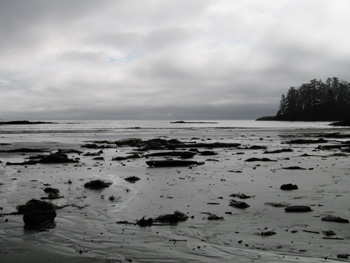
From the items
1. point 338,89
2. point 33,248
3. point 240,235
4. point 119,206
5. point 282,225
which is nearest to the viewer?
point 33,248

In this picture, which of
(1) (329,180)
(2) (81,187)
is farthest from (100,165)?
(1) (329,180)

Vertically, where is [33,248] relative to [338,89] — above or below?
below

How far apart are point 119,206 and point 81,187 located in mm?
3206

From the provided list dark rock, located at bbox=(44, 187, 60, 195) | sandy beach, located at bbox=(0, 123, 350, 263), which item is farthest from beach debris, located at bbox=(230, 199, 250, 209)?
dark rock, located at bbox=(44, 187, 60, 195)

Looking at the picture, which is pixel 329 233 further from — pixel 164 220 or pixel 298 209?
pixel 164 220

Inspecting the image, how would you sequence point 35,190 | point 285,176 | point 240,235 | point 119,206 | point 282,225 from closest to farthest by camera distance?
1. point 240,235
2. point 282,225
3. point 119,206
4. point 35,190
5. point 285,176

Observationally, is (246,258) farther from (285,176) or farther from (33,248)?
(285,176)

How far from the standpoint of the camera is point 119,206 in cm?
847

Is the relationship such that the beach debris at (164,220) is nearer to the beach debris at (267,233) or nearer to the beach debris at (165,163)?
the beach debris at (267,233)

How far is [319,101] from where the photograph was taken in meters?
138

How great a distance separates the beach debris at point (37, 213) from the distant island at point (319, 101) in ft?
451

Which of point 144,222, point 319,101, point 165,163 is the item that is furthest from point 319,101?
point 144,222

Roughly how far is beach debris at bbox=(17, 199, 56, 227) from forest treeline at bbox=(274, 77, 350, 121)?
138 metres

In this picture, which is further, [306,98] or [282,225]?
[306,98]
